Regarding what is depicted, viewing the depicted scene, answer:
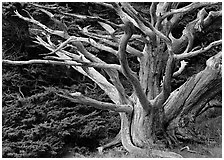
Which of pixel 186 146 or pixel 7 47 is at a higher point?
pixel 7 47

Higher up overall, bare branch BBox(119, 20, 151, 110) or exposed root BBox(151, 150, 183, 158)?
bare branch BBox(119, 20, 151, 110)

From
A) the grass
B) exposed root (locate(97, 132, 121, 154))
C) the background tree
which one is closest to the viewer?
the background tree

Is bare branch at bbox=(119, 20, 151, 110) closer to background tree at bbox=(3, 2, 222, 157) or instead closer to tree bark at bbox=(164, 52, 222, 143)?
background tree at bbox=(3, 2, 222, 157)

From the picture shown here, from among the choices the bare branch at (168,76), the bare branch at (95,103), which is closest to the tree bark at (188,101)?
the bare branch at (168,76)

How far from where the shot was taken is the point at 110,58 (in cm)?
905

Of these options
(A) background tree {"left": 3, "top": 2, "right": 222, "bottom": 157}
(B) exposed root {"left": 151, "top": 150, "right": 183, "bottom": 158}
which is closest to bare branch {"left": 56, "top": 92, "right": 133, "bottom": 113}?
(A) background tree {"left": 3, "top": 2, "right": 222, "bottom": 157}

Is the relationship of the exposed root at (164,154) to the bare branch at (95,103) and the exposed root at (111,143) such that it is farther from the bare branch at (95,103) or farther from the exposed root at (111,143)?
the exposed root at (111,143)

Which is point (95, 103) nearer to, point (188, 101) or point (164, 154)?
point (164, 154)

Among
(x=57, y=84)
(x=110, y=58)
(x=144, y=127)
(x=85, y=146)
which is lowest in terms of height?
(x=85, y=146)

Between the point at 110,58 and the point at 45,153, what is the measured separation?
396cm

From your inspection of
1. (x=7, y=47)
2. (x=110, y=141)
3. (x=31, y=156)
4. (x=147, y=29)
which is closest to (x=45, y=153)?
(x=31, y=156)

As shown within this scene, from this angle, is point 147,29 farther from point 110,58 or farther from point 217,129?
point 110,58

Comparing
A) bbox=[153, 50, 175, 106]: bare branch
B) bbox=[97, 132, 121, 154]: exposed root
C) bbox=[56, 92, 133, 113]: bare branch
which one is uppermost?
bbox=[153, 50, 175, 106]: bare branch

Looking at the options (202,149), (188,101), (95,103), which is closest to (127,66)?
(95,103)
